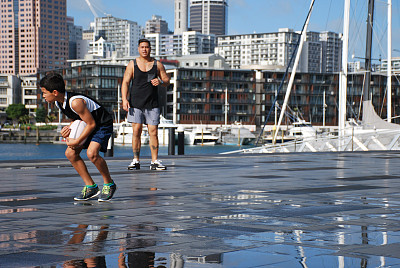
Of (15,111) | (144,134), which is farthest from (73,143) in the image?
(15,111)

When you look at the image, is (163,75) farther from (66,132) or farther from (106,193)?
(106,193)

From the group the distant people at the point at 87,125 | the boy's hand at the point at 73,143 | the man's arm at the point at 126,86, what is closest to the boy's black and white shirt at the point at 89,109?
the distant people at the point at 87,125

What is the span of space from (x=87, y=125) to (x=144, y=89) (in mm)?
4223

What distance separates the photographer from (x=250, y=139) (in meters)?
111

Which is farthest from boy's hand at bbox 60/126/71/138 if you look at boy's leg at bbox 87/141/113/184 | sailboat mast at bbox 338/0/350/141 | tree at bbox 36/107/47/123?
tree at bbox 36/107/47/123

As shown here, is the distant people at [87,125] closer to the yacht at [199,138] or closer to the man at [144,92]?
the man at [144,92]

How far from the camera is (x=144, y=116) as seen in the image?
11.4 meters

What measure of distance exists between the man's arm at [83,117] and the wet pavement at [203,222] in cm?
60

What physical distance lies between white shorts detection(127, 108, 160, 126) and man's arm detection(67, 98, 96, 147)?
164 inches

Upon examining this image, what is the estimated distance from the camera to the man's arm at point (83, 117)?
23.0ft

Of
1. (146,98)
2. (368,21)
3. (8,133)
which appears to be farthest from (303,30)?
(8,133)

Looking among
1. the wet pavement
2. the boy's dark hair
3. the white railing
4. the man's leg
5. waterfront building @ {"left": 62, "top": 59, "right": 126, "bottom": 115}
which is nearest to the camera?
the wet pavement

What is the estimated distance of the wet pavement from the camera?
4.02 meters

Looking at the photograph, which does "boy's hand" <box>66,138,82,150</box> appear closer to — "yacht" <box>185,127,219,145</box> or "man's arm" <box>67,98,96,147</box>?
"man's arm" <box>67,98,96,147</box>
